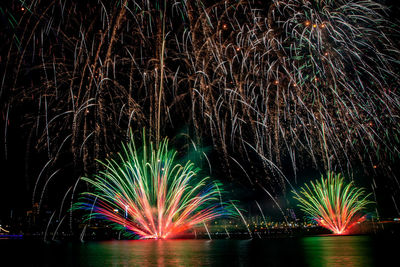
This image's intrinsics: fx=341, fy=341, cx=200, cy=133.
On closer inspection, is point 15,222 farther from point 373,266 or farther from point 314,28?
point 373,266

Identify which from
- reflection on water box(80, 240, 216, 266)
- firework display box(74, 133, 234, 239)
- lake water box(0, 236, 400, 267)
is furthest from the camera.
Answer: firework display box(74, 133, 234, 239)

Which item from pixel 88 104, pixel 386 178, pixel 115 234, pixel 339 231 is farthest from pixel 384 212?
pixel 88 104

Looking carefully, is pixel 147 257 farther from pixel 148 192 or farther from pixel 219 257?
pixel 148 192

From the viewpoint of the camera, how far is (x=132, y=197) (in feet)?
64.7

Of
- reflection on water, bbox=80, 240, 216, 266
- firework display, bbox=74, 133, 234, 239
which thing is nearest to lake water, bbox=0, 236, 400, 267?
reflection on water, bbox=80, 240, 216, 266

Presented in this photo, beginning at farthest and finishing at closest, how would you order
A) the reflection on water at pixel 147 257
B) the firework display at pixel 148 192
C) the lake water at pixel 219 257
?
1. the firework display at pixel 148 192
2. the reflection on water at pixel 147 257
3. the lake water at pixel 219 257

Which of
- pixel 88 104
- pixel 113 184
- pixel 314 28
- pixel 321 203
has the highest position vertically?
pixel 314 28

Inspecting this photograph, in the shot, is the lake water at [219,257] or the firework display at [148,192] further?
the firework display at [148,192]

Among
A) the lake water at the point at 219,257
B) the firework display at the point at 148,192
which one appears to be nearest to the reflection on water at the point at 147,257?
the lake water at the point at 219,257

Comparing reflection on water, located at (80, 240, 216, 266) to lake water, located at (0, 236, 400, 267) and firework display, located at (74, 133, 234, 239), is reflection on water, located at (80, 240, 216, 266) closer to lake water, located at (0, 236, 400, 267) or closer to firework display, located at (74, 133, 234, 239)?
lake water, located at (0, 236, 400, 267)

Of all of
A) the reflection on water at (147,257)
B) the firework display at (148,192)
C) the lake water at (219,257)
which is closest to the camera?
the lake water at (219,257)

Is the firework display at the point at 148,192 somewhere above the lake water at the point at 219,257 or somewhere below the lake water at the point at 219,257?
above

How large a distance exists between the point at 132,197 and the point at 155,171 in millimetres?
2107

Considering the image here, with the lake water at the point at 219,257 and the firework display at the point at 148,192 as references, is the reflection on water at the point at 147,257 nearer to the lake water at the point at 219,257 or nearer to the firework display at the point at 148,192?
the lake water at the point at 219,257
